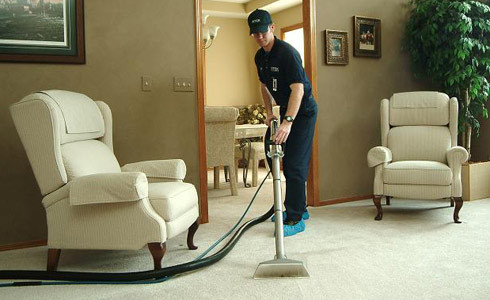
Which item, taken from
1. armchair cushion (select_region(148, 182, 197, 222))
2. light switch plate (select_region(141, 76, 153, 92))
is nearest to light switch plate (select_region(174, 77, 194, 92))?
light switch plate (select_region(141, 76, 153, 92))

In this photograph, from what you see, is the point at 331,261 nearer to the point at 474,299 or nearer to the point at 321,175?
the point at 474,299

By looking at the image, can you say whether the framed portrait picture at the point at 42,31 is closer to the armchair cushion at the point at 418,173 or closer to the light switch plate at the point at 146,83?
the light switch plate at the point at 146,83

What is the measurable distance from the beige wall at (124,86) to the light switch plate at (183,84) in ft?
0.11

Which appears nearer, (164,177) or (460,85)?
(164,177)

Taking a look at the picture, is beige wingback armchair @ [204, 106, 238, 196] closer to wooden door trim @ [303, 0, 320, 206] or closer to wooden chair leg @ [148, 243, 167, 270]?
wooden door trim @ [303, 0, 320, 206]

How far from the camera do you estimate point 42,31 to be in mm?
3166

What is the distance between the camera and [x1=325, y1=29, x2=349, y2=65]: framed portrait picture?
14.0 ft

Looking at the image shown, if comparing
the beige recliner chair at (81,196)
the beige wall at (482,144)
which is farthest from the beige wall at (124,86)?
the beige wall at (482,144)

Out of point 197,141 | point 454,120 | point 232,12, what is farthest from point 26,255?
point 232,12

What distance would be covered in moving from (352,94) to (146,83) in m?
1.95

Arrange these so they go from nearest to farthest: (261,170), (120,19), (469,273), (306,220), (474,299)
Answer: (474,299), (469,273), (120,19), (306,220), (261,170)

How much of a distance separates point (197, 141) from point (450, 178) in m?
1.91

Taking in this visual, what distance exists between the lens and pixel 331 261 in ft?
8.61

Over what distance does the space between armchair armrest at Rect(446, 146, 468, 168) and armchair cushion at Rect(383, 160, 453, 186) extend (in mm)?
62
